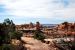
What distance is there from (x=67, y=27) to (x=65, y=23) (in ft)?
9.90

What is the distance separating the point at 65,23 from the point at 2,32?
239ft

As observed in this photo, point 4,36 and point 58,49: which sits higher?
point 4,36

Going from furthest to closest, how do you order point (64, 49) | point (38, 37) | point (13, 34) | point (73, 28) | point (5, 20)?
point (73, 28) < point (38, 37) < point (13, 34) < point (5, 20) < point (64, 49)

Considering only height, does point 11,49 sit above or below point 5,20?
below

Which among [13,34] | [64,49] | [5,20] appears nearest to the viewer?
[64,49]

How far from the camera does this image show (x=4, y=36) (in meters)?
27.8

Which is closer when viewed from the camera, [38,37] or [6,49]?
[6,49]

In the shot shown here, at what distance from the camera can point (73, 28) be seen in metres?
93.9

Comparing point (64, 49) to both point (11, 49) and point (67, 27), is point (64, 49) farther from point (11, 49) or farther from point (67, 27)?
point (67, 27)

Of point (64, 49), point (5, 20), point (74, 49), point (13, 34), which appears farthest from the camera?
point (13, 34)

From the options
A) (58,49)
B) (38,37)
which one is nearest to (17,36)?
(38,37)

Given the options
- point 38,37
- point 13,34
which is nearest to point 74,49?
point 13,34

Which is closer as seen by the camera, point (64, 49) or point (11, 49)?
point (11, 49)

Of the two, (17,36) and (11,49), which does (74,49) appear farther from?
(17,36)
